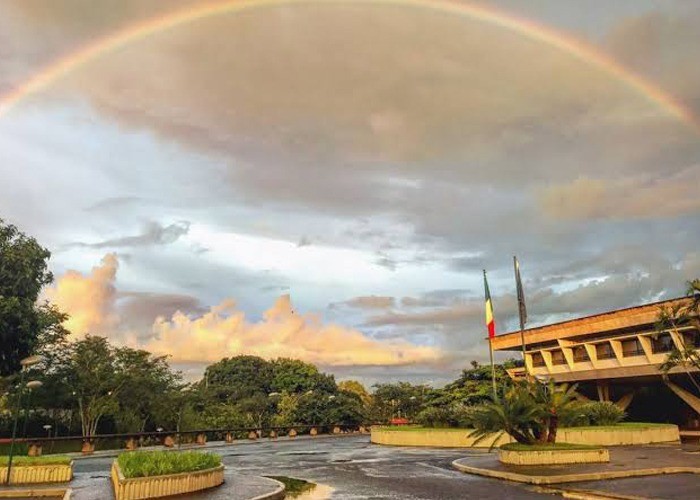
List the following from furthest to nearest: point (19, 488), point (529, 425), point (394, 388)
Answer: point (394, 388)
point (529, 425)
point (19, 488)

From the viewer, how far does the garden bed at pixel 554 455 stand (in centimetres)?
2092

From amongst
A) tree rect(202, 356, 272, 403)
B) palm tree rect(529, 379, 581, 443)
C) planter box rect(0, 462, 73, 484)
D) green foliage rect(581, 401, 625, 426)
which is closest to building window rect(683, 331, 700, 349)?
green foliage rect(581, 401, 625, 426)

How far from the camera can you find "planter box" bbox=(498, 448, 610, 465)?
20.9 metres

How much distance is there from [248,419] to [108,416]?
65.3 ft

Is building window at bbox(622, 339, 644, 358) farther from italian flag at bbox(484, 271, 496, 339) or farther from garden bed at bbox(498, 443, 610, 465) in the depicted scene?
garden bed at bbox(498, 443, 610, 465)

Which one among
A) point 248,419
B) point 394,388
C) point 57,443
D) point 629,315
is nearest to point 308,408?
point 248,419

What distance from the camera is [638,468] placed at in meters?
18.9

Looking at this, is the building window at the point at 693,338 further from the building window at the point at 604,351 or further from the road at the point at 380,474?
the road at the point at 380,474

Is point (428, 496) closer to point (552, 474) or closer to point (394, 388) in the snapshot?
point (552, 474)

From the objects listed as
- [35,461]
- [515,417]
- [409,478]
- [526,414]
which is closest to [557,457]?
[526,414]

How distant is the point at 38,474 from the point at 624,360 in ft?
146

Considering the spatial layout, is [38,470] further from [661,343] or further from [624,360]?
[661,343]

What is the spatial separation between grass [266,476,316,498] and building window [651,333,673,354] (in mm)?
36816

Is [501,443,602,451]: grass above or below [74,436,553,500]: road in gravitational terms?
above
